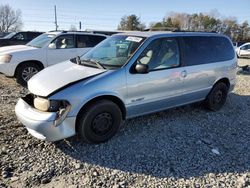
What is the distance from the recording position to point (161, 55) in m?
4.72

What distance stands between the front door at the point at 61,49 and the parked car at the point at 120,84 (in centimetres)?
374

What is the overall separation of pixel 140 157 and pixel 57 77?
69.7 inches

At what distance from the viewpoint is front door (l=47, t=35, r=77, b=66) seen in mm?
8414

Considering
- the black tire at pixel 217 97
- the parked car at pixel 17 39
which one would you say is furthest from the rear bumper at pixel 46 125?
the parked car at pixel 17 39

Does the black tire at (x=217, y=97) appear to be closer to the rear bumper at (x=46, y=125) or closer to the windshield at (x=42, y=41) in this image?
the rear bumper at (x=46, y=125)

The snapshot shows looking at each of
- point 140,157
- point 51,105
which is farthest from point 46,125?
point 140,157

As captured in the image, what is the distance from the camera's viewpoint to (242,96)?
7426 mm

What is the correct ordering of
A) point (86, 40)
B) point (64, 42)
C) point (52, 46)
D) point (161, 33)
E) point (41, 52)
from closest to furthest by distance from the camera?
1. point (161, 33)
2. point (41, 52)
3. point (52, 46)
4. point (64, 42)
5. point (86, 40)

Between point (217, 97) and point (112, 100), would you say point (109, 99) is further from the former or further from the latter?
point (217, 97)

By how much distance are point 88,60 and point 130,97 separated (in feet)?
3.49

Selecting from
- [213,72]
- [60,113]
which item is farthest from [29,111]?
[213,72]

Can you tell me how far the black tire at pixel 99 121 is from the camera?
391 centimetres

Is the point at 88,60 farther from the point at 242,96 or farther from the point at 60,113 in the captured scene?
the point at 242,96

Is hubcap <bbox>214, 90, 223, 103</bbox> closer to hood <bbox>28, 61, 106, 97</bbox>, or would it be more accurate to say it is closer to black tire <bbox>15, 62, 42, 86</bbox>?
hood <bbox>28, 61, 106, 97</bbox>
